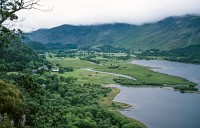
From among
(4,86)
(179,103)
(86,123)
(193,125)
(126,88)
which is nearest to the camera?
(4,86)

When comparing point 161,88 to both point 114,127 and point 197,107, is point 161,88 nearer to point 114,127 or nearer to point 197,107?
point 197,107

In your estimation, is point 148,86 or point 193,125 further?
point 148,86

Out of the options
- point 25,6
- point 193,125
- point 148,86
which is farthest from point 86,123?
point 148,86

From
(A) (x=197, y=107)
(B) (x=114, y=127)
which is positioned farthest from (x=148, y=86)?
(B) (x=114, y=127)

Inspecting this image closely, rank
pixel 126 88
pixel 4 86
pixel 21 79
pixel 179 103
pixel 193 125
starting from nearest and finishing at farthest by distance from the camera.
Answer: pixel 4 86, pixel 21 79, pixel 193 125, pixel 179 103, pixel 126 88

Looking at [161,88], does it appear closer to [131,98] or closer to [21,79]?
[131,98]

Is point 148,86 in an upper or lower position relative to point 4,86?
lower

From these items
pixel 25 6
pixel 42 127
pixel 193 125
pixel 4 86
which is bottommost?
pixel 193 125
